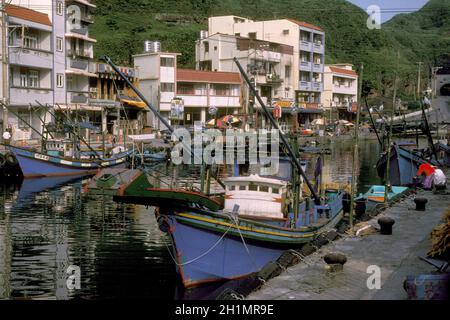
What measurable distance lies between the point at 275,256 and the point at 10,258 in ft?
32.5

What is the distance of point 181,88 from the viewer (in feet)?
233

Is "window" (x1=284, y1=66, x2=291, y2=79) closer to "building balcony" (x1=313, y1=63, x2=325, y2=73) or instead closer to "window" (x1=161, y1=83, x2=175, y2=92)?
"building balcony" (x1=313, y1=63, x2=325, y2=73)

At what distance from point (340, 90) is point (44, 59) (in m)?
60.9

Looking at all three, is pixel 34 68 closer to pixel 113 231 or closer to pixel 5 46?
pixel 5 46

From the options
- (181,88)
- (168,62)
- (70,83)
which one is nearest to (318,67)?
(181,88)

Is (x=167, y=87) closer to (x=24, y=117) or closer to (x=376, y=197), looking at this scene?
(x=24, y=117)

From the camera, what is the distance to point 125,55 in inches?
3324

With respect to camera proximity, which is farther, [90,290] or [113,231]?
[113,231]

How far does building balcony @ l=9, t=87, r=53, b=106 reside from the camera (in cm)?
4922

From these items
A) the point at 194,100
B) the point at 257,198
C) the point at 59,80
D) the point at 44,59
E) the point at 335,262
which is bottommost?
the point at 335,262

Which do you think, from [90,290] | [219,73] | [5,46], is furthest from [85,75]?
[90,290]

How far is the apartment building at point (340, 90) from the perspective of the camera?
96250mm

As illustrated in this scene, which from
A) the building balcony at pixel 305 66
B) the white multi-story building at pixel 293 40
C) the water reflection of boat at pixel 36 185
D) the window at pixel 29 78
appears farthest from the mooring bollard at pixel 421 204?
the building balcony at pixel 305 66

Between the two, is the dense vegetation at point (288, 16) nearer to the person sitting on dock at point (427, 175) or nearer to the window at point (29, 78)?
the window at point (29, 78)
